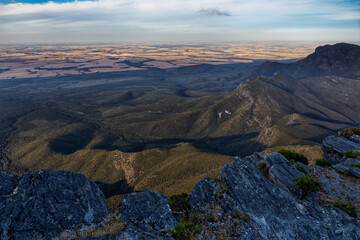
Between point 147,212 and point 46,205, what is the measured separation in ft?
37.2

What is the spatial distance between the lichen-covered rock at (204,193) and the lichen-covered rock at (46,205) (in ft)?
37.1

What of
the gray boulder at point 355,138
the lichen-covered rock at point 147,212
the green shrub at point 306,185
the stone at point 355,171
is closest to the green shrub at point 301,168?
the green shrub at point 306,185

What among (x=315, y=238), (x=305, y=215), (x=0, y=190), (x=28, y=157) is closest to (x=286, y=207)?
(x=305, y=215)

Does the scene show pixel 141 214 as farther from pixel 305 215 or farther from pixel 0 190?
pixel 305 215

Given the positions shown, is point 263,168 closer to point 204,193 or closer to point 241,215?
point 204,193

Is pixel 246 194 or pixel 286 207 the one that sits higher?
pixel 246 194

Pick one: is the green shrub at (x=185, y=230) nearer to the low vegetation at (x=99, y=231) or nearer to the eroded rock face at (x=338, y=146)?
the low vegetation at (x=99, y=231)

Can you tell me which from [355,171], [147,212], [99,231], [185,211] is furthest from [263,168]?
[99,231]

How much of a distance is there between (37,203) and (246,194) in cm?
2600

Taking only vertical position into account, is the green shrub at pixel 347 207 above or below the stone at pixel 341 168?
above

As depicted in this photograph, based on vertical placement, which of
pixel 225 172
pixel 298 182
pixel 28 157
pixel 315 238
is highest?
pixel 225 172

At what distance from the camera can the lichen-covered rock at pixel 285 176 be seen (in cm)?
3303

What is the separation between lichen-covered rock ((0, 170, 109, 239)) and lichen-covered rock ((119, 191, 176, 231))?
2607 mm

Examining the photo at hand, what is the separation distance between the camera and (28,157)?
171 m
